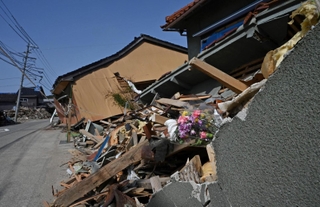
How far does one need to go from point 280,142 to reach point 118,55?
1544 cm

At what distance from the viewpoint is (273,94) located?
133 centimetres

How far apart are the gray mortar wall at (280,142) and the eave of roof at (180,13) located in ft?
20.1

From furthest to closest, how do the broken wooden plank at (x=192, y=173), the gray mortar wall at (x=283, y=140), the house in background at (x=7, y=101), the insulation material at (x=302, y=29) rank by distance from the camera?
the house in background at (x=7, y=101), the broken wooden plank at (x=192, y=173), the insulation material at (x=302, y=29), the gray mortar wall at (x=283, y=140)

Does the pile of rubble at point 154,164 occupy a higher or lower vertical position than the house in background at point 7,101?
lower

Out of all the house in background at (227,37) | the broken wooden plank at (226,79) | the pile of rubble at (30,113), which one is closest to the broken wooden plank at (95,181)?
the broken wooden plank at (226,79)

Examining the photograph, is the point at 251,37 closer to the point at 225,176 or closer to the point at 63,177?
the point at 225,176

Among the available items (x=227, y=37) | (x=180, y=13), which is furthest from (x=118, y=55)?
(x=227, y=37)

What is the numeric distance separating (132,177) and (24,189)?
9.30 ft

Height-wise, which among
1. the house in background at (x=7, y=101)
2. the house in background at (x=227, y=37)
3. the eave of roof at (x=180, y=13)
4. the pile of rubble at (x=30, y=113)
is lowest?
the house in background at (x=227, y=37)

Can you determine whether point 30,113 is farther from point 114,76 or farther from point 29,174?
point 29,174

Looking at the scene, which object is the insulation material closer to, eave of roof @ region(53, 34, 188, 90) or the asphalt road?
the asphalt road

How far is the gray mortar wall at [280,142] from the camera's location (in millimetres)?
1156

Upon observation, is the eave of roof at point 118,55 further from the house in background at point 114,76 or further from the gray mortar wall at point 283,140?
the gray mortar wall at point 283,140

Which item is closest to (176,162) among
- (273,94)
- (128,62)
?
(273,94)
